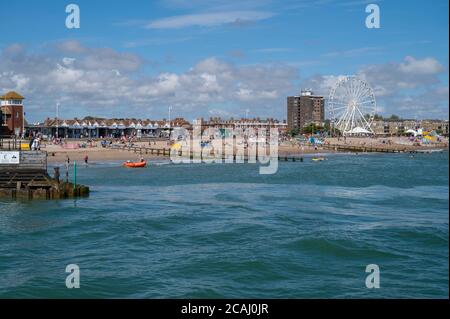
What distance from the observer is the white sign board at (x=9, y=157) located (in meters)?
33.8

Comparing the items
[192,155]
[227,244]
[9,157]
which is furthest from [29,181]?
[192,155]

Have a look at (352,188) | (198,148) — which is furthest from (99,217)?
(198,148)

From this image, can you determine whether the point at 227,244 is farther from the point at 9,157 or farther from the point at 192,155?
the point at 192,155

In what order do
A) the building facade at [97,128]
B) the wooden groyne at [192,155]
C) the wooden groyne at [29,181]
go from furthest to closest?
the building facade at [97,128] → the wooden groyne at [192,155] → the wooden groyne at [29,181]

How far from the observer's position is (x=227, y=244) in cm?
2009

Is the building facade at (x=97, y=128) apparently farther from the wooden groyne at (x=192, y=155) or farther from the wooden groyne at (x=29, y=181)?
the wooden groyne at (x=29, y=181)

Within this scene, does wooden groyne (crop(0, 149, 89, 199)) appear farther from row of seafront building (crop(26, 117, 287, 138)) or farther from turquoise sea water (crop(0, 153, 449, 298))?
row of seafront building (crop(26, 117, 287, 138))

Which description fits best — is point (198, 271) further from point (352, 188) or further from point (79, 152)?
point (79, 152)

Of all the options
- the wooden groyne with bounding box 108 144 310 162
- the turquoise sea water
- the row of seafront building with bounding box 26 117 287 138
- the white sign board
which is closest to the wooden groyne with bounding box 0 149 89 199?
the white sign board

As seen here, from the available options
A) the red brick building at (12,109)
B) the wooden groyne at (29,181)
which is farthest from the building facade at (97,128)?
the wooden groyne at (29,181)

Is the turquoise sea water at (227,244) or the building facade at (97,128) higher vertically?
the building facade at (97,128)

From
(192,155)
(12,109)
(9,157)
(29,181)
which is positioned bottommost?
(29,181)

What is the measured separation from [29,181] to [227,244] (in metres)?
17.5

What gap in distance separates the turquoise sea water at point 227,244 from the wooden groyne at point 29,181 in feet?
3.93
